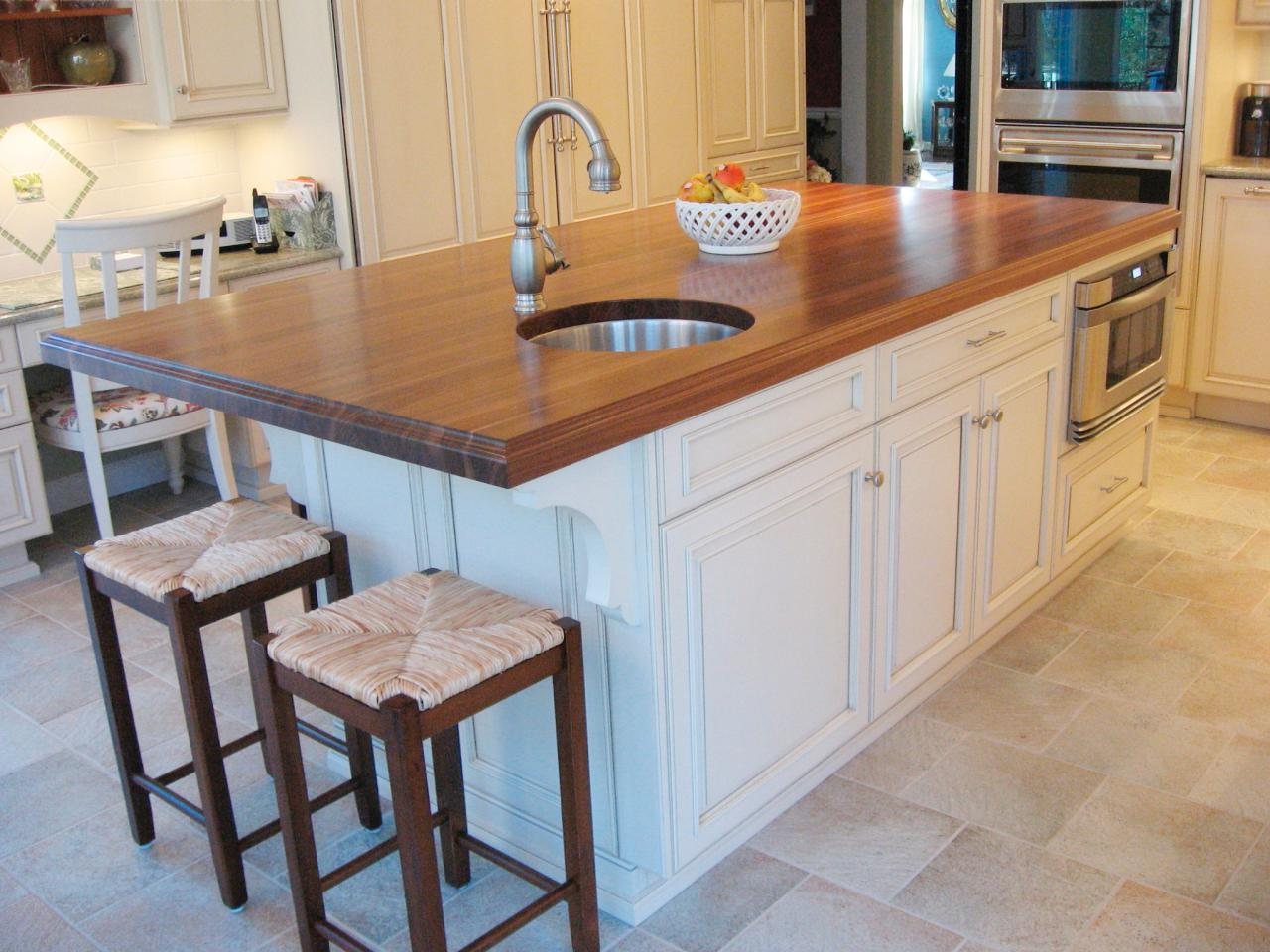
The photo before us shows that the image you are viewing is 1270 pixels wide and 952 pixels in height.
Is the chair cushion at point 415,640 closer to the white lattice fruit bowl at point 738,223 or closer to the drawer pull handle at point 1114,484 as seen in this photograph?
the white lattice fruit bowl at point 738,223

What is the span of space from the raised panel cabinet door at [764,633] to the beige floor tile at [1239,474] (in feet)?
7.05

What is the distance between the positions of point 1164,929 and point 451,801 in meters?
1.19

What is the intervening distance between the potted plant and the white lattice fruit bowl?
20.6ft

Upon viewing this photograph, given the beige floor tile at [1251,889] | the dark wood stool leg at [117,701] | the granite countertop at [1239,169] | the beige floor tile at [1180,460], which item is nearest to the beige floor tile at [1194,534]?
the beige floor tile at [1180,460]

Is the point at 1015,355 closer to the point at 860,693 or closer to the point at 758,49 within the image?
the point at 860,693

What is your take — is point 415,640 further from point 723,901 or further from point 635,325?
point 635,325

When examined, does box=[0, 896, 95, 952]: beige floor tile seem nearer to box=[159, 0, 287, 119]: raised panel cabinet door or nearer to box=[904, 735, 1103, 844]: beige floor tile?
box=[904, 735, 1103, 844]: beige floor tile

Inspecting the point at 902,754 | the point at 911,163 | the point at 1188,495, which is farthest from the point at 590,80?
the point at 911,163

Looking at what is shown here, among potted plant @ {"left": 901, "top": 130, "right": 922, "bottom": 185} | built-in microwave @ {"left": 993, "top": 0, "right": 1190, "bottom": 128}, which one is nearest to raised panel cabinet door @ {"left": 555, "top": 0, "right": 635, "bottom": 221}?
built-in microwave @ {"left": 993, "top": 0, "right": 1190, "bottom": 128}

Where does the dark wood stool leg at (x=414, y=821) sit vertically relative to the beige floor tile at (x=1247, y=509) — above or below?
above

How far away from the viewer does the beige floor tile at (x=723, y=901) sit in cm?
219

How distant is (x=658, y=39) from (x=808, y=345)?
3182 mm

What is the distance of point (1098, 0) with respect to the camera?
4.61m

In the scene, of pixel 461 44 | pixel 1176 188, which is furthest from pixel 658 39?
pixel 1176 188
